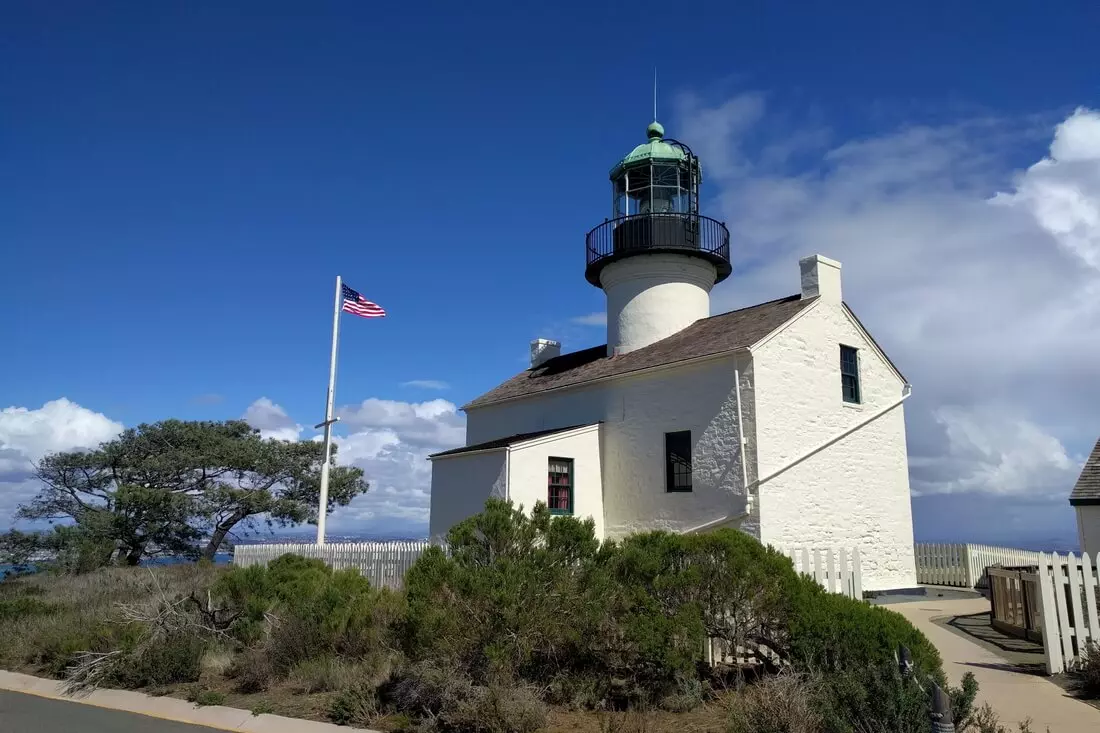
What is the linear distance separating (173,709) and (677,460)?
37.6 feet

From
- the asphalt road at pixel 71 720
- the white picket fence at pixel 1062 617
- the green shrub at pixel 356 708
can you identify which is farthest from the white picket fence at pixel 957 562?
the asphalt road at pixel 71 720

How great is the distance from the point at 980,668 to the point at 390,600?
7780mm

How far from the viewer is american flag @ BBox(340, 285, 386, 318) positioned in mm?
22047

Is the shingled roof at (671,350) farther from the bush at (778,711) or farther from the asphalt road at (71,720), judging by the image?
the asphalt road at (71,720)

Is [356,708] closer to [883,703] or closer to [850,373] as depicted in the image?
[883,703]

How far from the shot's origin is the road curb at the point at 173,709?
322 inches

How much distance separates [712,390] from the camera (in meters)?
16.8

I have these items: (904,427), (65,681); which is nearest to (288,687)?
(65,681)

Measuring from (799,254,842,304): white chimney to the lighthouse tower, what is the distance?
351 centimetres

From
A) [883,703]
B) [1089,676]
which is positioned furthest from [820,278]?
[883,703]

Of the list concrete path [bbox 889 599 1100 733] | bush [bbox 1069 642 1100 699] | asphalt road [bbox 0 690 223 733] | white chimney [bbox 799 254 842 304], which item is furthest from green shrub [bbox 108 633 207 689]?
white chimney [bbox 799 254 842 304]

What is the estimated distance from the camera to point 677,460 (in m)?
17.7

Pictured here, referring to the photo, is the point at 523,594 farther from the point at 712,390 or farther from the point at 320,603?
the point at 712,390

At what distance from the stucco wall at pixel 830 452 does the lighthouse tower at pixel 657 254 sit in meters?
4.25
